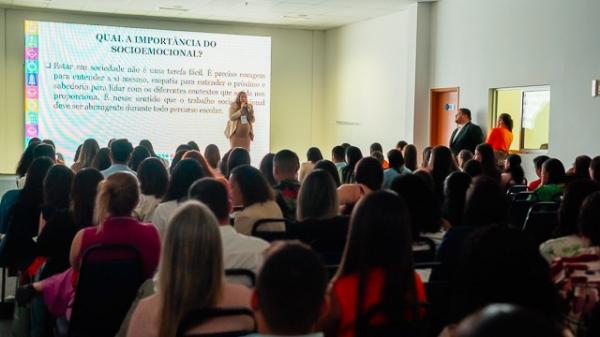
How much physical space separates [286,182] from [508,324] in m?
4.06

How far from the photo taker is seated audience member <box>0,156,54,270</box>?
12.8 feet

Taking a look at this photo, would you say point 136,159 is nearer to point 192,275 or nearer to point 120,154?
point 120,154

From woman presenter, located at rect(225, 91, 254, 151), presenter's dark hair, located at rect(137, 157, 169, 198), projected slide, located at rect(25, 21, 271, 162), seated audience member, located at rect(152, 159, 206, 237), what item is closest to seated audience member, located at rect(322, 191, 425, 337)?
seated audience member, located at rect(152, 159, 206, 237)

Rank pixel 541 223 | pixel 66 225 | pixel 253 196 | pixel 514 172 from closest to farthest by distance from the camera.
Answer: pixel 66 225 < pixel 253 196 < pixel 541 223 < pixel 514 172

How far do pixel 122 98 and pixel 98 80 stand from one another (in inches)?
20.9

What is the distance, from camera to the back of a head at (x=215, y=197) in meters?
2.85

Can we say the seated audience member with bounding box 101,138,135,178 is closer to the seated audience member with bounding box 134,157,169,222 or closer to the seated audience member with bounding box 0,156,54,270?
the seated audience member with bounding box 134,157,169,222

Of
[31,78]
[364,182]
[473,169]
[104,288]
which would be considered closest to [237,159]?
[364,182]

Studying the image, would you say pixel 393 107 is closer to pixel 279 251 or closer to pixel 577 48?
pixel 577 48

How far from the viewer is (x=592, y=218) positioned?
266cm

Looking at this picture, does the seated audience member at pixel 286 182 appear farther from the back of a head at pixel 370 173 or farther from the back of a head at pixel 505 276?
the back of a head at pixel 505 276

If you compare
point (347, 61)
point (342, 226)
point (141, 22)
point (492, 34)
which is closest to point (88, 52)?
point (141, 22)

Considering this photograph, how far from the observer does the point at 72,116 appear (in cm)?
1200

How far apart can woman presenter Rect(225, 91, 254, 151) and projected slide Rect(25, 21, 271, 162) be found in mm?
1230
